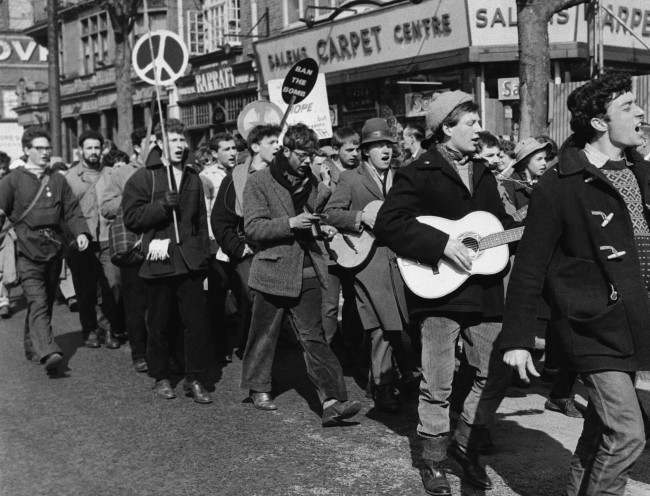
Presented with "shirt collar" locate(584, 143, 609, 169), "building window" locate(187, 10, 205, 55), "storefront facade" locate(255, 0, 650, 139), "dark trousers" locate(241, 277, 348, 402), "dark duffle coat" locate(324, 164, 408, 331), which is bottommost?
"dark trousers" locate(241, 277, 348, 402)

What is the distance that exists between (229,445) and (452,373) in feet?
5.48

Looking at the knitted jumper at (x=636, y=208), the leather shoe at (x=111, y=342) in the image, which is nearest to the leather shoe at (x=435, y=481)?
the knitted jumper at (x=636, y=208)

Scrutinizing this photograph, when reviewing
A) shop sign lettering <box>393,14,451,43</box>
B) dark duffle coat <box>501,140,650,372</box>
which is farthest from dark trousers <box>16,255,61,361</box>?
shop sign lettering <box>393,14,451,43</box>

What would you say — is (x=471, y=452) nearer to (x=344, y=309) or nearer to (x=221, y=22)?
(x=344, y=309)

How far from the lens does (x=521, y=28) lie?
33.8 ft

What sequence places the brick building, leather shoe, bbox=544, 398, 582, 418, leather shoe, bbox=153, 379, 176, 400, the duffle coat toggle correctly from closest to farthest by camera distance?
the duffle coat toggle < leather shoe, bbox=544, 398, 582, 418 < leather shoe, bbox=153, 379, 176, 400 < the brick building

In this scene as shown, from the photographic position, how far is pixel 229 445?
596 centimetres

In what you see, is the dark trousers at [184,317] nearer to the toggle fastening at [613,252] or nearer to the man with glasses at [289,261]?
the man with glasses at [289,261]

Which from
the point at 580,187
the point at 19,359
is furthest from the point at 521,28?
the point at 580,187

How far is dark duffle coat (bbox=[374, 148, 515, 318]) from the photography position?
488 centimetres

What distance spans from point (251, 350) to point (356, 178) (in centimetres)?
Answer: 142

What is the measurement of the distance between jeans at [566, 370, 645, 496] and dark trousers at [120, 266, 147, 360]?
5.26 metres

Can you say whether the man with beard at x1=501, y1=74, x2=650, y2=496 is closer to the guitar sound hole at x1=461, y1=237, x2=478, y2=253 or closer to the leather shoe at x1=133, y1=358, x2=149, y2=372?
the guitar sound hole at x1=461, y1=237, x2=478, y2=253

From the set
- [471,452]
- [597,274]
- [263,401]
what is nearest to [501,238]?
[597,274]
